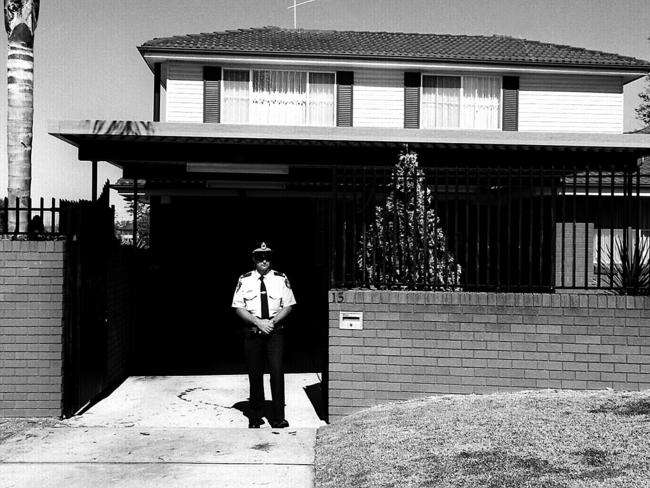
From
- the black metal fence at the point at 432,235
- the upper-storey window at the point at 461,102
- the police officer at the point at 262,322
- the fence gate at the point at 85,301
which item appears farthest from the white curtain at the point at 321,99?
the police officer at the point at 262,322

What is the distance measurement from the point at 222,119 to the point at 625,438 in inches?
566

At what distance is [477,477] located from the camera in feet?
16.7

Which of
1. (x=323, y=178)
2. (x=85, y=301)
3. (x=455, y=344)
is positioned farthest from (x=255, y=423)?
(x=323, y=178)

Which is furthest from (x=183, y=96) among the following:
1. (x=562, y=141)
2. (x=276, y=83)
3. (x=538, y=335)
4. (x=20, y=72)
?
(x=538, y=335)

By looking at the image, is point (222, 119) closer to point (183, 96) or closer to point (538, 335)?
point (183, 96)

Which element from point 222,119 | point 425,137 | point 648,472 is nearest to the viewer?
point 648,472

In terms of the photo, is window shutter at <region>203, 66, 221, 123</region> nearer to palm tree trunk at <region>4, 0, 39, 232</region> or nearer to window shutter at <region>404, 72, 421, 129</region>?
window shutter at <region>404, 72, 421, 129</region>

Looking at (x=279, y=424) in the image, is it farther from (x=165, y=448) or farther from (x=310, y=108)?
(x=310, y=108)

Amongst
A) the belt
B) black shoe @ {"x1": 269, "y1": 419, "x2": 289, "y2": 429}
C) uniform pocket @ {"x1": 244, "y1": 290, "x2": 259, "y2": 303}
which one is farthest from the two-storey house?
black shoe @ {"x1": 269, "y1": 419, "x2": 289, "y2": 429}

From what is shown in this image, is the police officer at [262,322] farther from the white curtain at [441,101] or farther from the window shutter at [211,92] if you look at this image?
the white curtain at [441,101]

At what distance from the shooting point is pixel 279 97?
18.5 m

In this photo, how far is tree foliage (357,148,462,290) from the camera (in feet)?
25.3

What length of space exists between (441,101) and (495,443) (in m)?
14.5

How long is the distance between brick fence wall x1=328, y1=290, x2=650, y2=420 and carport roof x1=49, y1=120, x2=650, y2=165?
373 cm
